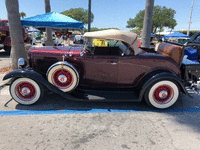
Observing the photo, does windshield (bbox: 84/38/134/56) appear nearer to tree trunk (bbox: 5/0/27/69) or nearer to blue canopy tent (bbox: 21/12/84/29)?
tree trunk (bbox: 5/0/27/69)

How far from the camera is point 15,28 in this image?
17.5 feet

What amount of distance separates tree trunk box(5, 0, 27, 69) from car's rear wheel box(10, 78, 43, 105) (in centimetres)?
292

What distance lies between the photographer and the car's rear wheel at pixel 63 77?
3.12 metres

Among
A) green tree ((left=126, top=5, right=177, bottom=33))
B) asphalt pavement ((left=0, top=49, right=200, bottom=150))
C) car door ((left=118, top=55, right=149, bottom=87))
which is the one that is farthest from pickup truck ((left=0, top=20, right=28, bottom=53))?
green tree ((left=126, top=5, right=177, bottom=33))

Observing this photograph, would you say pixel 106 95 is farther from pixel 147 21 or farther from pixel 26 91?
pixel 147 21

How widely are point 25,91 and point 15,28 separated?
327 cm

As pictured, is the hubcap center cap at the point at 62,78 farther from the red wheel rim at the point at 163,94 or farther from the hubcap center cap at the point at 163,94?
the hubcap center cap at the point at 163,94

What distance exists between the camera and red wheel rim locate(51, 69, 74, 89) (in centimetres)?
318

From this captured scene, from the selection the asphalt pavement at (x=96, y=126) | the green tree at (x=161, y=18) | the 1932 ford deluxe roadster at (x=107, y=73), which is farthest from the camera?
the green tree at (x=161, y=18)

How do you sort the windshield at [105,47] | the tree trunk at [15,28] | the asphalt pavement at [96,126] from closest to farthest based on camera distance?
the asphalt pavement at [96,126], the windshield at [105,47], the tree trunk at [15,28]

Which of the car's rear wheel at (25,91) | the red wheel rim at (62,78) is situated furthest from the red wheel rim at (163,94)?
the car's rear wheel at (25,91)

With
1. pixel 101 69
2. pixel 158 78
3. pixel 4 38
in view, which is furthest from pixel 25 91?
pixel 4 38

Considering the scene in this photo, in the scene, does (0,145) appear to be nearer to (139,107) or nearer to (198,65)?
(139,107)

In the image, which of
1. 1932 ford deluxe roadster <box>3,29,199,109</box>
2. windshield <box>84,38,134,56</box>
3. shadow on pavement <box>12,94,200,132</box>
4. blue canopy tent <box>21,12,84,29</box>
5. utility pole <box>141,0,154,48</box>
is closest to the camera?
shadow on pavement <box>12,94,200,132</box>
